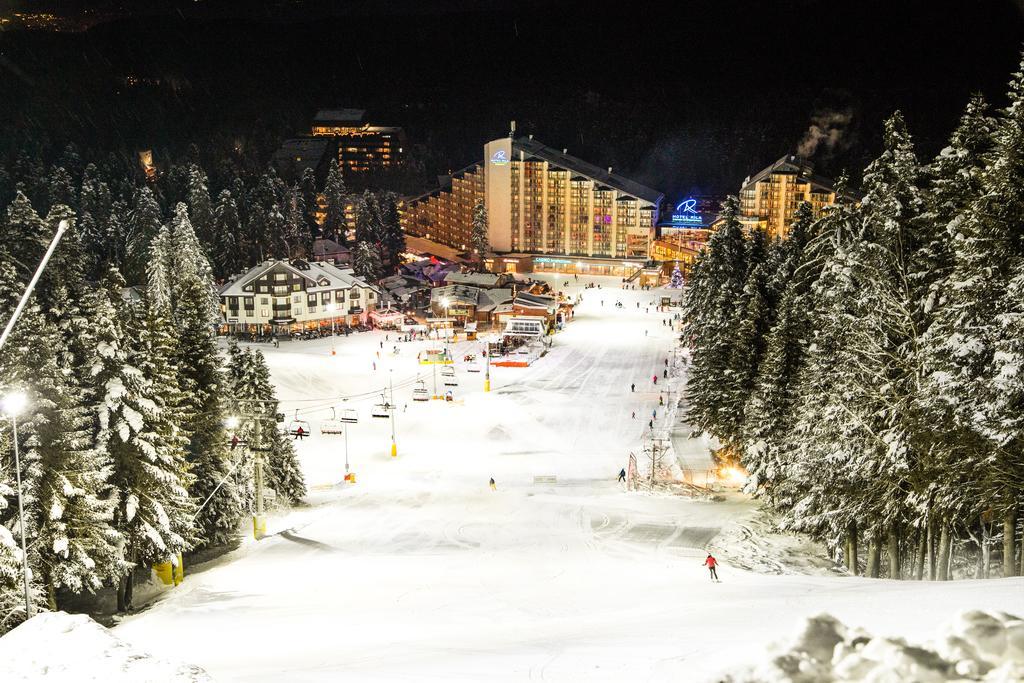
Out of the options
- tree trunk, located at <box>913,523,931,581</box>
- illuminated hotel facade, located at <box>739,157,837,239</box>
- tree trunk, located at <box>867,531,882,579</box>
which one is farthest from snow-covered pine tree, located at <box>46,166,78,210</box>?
tree trunk, located at <box>913,523,931,581</box>

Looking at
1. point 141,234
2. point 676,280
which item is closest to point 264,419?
point 141,234

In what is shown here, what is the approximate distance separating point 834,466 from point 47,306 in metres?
29.6

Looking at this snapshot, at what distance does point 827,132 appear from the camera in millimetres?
158375

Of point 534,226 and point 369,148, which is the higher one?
point 369,148

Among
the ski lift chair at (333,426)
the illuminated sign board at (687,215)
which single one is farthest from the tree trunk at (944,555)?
the illuminated sign board at (687,215)

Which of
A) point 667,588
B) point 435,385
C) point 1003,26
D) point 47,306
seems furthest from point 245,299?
point 1003,26

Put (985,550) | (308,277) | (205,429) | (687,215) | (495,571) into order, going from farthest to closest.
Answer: (687,215) → (308,277) → (205,429) → (495,571) → (985,550)

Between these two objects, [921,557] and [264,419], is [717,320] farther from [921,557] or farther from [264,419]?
[264,419]

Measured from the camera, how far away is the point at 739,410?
34938 millimetres

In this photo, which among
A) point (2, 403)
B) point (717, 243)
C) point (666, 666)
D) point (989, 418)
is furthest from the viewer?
point (717, 243)

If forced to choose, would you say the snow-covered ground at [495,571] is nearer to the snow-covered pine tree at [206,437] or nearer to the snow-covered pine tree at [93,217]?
the snow-covered pine tree at [206,437]

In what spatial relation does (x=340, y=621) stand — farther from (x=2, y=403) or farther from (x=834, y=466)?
(x=834, y=466)

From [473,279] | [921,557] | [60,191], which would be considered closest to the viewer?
[921,557]

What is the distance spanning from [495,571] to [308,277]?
59380 millimetres
